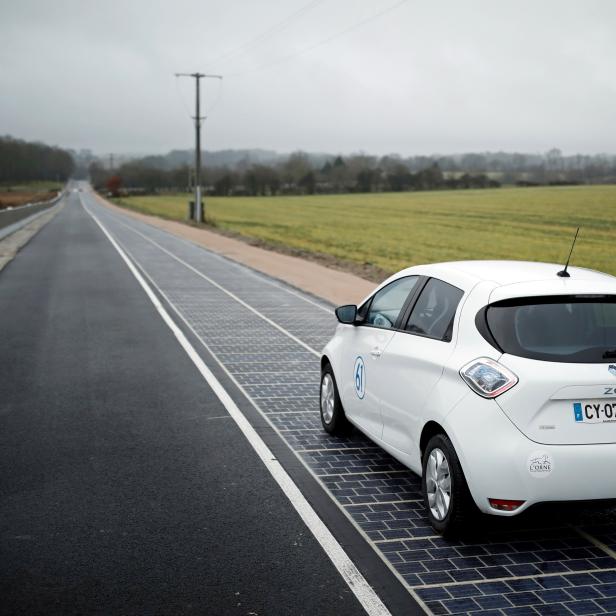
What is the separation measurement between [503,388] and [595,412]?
0.56 meters

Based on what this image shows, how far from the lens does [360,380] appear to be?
719 centimetres

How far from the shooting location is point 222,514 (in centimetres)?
597

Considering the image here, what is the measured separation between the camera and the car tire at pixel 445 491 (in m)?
5.36

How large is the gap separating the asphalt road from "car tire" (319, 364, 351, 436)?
32.5 inches

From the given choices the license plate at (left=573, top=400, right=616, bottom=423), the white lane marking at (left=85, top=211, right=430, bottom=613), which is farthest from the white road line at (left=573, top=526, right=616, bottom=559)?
the white lane marking at (left=85, top=211, right=430, bottom=613)

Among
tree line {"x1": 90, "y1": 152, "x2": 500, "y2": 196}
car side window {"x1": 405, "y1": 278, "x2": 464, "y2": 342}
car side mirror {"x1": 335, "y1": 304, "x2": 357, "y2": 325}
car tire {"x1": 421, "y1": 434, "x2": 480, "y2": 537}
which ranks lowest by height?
tree line {"x1": 90, "y1": 152, "x2": 500, "y2": 196}

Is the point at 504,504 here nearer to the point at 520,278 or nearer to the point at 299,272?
the point at 520,278

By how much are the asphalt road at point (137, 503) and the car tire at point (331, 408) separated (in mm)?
825

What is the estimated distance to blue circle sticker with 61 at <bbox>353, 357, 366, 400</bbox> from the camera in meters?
7.10

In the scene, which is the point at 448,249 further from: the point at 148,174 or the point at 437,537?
the point at 148,174

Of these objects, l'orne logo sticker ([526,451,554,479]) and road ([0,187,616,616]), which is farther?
l'orne logo sticker ([526,451,554,479])

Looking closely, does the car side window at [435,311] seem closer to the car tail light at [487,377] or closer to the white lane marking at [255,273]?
the car tail light at [487,377]

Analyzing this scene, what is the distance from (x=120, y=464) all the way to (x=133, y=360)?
178 inches

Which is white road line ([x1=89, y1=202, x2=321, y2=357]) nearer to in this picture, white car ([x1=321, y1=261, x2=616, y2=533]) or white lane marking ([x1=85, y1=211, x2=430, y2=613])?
white lane marking ([x1=85, y1=211, x2=430, y2=613])
